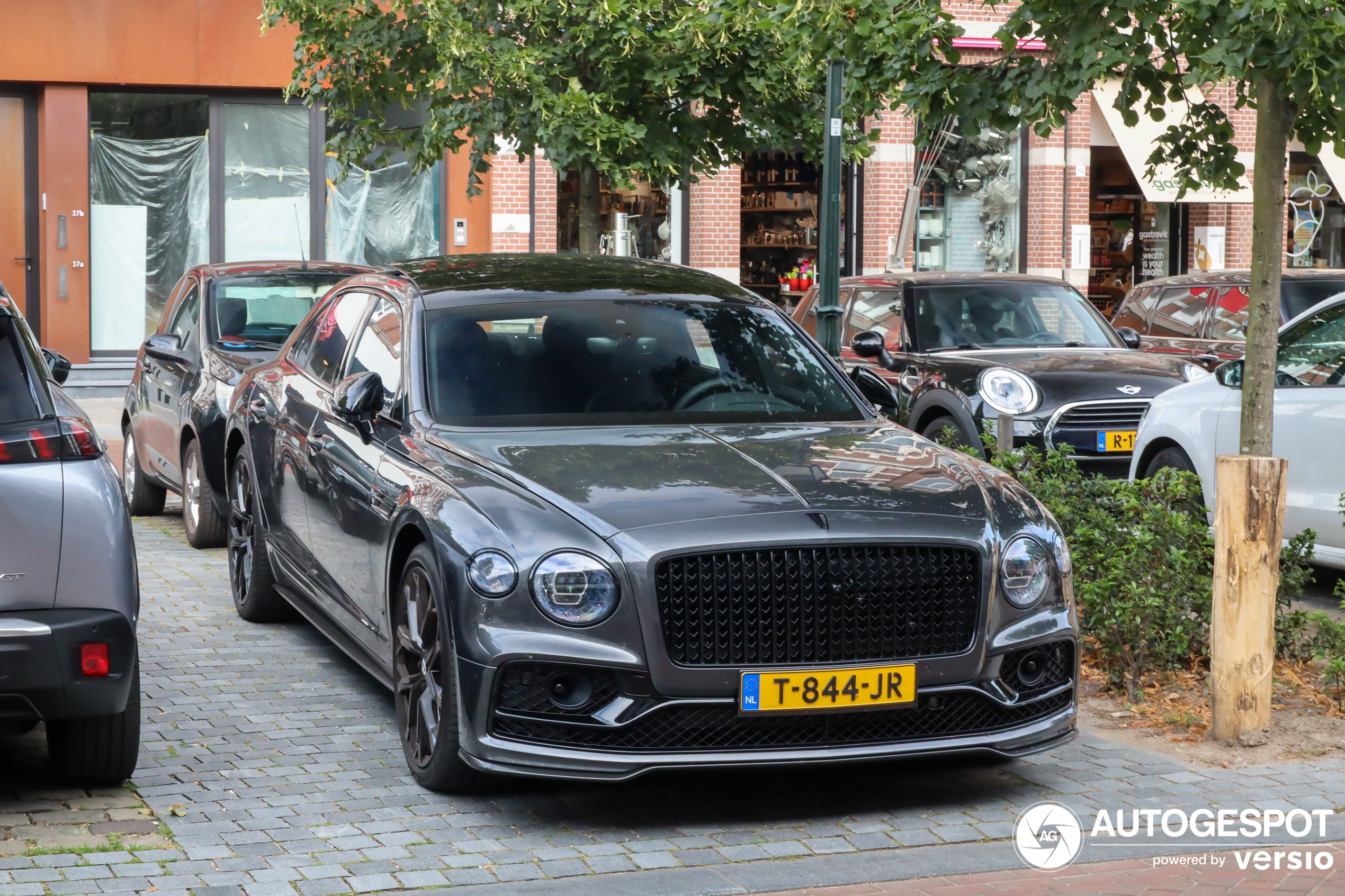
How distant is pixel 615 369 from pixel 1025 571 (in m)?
1.76

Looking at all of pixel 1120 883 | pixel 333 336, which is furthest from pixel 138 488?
pixel 1120 883

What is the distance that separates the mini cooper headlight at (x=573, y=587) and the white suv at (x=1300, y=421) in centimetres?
427

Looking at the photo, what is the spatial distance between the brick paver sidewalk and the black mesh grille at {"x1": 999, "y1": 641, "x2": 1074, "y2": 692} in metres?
0.64

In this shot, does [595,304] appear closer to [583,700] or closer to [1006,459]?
[583,700]

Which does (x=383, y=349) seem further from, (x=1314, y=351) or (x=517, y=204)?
(x=517, y=204)

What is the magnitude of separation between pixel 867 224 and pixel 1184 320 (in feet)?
34.7

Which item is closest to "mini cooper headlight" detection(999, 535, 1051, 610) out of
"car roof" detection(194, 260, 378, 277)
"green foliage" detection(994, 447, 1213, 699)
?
"green foliage" detection(994, 447, 1213, 699)

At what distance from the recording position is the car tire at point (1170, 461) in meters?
9.55

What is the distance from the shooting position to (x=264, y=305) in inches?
418

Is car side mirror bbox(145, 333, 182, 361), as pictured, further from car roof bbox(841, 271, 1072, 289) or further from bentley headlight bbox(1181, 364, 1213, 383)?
bentley headlight bbox(1181, 364, 1213, 383)

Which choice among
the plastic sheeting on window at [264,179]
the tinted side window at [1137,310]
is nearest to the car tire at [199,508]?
the tinted side window at [1137,310]

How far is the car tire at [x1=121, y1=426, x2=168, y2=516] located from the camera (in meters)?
11.7

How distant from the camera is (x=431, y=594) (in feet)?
17.3

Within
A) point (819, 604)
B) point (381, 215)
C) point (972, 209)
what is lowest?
point (819, 604)
